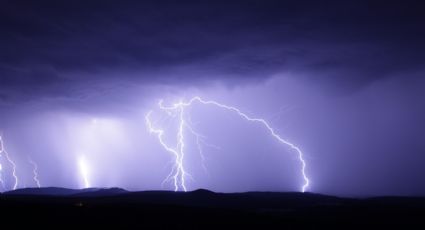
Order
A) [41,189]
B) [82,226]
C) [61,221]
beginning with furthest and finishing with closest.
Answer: [41,189] → [61,221] → [82,226]

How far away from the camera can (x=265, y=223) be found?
59.8 ft

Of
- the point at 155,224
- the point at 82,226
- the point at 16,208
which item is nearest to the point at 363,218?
the point at 155,224

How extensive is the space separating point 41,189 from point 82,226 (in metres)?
66.8

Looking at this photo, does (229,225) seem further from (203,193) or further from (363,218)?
(203,193)

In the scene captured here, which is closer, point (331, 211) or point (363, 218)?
point (363, 218)

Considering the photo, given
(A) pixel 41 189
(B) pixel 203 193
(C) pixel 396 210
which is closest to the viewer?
(C) pixel 396 210

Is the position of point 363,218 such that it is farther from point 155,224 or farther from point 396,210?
point 155,224

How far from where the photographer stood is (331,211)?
2491cm

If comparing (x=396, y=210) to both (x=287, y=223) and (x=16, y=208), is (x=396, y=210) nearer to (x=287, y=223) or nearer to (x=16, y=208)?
(x=287, y=223)

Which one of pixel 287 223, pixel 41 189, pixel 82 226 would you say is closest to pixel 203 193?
pixel 287 223

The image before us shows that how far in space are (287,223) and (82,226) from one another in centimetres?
899

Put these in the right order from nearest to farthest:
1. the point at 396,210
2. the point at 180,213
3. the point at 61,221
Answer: the point at 61,221
the point at 180,213
the point at 396,210

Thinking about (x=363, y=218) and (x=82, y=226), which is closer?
(x=82, y=226)

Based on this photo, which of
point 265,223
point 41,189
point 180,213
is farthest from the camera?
point 41,189
